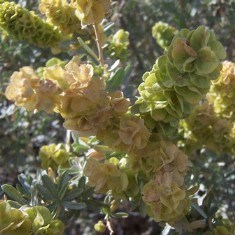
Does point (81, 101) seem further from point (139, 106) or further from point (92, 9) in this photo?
point (92, 9)

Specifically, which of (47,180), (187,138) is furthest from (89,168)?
(187,138)

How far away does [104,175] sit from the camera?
161 centimetres

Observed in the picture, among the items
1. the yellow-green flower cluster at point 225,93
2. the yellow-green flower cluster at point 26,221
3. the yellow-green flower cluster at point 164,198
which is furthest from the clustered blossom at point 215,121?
the yellow-green flower cluster at point 26,221

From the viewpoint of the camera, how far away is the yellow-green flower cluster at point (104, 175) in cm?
160

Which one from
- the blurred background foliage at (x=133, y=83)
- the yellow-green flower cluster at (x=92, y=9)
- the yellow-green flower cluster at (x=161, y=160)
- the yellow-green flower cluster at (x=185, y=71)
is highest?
the yellow-green flower cluster at (x=92, y=9)

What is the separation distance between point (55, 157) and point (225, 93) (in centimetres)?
68

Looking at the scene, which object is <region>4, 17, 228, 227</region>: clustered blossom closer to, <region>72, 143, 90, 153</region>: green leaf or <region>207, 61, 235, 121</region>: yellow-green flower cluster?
<region>72, 143, 90, 153</region>: green leaf

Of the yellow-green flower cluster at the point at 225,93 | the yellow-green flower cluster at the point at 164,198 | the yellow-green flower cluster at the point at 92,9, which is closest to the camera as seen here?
the yellow-green flower cluster at the point at 164,198

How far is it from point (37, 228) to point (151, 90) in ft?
1.54

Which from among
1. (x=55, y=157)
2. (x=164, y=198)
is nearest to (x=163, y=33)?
(x=55, y=157)

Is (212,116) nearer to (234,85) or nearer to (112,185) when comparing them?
(234,85)

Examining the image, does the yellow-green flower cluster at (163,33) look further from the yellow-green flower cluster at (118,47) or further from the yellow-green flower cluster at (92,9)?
the yellow-green flower cluster at (92,9)

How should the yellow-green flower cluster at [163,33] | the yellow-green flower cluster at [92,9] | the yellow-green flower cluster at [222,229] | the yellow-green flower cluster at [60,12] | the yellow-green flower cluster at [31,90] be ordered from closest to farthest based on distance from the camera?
the yellow-green flower cluster at [31,90]
the yellow-green flower cluster at [92,9]
the yellow-green flower cluster at [222,229]
the yellow-green flower cluster at [60,12]
the yellow-green flower cluster at [163,33]

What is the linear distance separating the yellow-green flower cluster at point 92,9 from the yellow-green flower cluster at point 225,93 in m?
0.54
